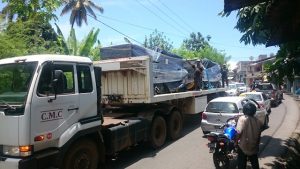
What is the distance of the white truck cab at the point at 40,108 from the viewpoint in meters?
5.93

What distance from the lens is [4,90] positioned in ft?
21.4

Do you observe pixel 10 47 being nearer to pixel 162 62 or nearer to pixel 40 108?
pixel 162 62

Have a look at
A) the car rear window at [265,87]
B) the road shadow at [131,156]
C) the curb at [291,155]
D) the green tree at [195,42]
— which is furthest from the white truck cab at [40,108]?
the green tree at [195,42]

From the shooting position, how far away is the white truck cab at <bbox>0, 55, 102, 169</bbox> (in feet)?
19.5

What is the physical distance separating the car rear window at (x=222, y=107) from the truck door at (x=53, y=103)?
603cm

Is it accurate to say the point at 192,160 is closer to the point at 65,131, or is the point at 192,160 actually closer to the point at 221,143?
the point at 221,143

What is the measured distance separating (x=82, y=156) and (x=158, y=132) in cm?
431

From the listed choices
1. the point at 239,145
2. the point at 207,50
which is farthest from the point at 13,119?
the point at 207,50

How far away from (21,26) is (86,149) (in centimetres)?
698

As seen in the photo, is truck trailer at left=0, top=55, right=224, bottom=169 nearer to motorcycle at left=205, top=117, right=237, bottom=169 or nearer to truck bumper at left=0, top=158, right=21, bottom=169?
truck bumper at left=0, top=158, right=21, bottom=169

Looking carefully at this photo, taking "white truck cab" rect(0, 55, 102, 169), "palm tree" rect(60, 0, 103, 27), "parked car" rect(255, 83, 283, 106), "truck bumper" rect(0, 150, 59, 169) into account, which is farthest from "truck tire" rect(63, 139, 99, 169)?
"palm tree" rect(60, 0, 103, 27)

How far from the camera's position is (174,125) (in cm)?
1234

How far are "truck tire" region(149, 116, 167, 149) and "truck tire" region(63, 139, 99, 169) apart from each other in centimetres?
320

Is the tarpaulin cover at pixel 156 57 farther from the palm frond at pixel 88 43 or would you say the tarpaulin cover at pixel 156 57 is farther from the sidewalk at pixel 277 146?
the palm frond at pixel 88 43
